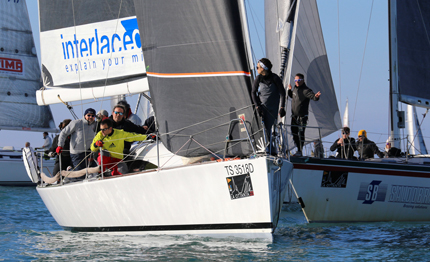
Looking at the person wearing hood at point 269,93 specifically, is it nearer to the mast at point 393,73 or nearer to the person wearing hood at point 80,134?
the person wearing hood at point 80,134

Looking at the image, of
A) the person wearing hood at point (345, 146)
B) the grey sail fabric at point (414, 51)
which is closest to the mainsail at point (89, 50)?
the person wearing hood at point (345, 146)

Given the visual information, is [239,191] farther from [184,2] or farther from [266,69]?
[184,2]

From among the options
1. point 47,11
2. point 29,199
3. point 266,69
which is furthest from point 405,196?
point 29,199

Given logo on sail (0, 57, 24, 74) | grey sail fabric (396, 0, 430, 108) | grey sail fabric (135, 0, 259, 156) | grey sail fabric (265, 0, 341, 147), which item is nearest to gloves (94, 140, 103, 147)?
grey sail fabric (135, 0, 259, 156)

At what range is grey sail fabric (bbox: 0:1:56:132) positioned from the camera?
23.6 meters

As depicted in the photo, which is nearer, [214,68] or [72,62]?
[214,68]

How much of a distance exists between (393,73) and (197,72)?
272 inches

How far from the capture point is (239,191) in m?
7.32

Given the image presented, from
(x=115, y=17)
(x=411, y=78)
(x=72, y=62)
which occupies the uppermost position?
(x=115, y=17)

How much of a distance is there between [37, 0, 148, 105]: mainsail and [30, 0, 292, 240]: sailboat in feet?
8.33

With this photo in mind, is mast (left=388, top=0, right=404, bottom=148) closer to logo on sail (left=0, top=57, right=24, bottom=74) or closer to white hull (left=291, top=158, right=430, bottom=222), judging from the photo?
white hull (left=291, top=158, right=430, bottom=222)

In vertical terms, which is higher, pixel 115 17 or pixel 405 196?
pixel 115 17

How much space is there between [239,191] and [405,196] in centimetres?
524

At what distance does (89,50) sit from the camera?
37.7ft
